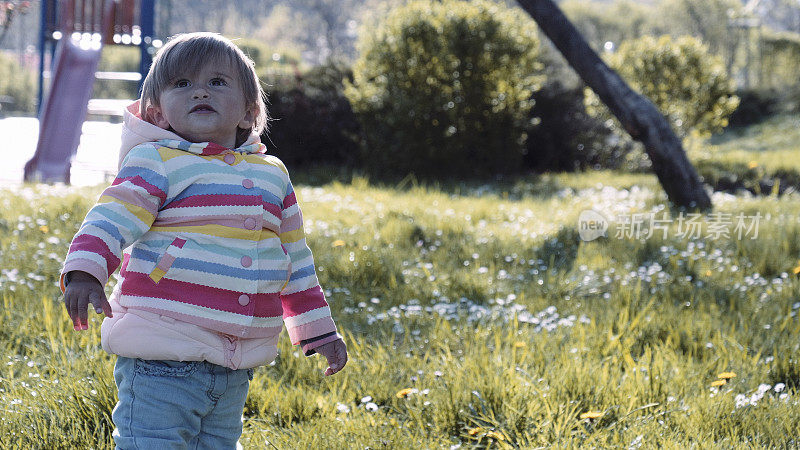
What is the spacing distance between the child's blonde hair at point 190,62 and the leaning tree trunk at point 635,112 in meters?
5.61

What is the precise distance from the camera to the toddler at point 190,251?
6.43ft

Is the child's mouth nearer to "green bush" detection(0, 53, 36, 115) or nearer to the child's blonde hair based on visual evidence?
the child's blonde hair

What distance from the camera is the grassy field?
276 centimetres

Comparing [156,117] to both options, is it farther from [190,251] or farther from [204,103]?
[190,251]

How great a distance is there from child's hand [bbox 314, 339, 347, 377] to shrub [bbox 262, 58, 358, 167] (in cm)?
993

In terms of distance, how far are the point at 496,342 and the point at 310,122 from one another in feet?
30.5

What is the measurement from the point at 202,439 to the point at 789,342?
277cm

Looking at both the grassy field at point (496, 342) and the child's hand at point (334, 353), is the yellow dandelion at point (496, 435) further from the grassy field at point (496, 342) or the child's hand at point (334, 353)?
the child's hand at point (334, 353)

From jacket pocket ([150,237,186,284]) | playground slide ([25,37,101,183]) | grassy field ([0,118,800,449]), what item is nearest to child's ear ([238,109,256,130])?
jacket pocket ([150,237,186,284])

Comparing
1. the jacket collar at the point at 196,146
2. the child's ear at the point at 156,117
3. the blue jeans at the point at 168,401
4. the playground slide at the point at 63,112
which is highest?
the child's ear at the point at 156,117

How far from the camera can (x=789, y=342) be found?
12.0 ft

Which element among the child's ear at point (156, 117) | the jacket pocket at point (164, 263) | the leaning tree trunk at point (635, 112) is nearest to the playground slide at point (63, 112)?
the leaning tree trunk at point (635, 112)

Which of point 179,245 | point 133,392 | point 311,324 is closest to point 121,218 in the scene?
point 179,245

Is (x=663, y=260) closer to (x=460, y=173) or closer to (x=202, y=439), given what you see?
(x=202, y=439)
